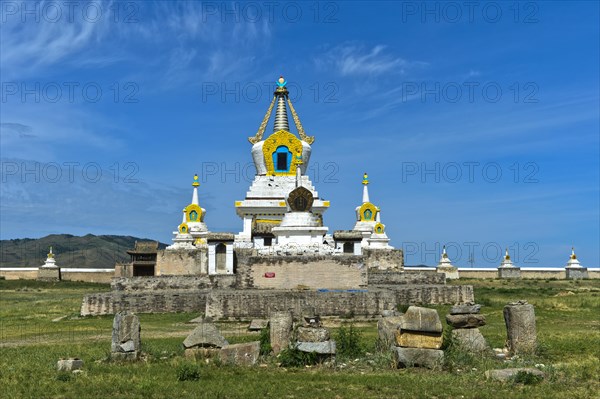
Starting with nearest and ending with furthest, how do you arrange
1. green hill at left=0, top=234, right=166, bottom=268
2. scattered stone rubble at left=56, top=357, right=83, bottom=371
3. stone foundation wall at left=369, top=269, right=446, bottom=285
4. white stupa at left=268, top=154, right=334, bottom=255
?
scattered stone rubble at left=56, top=357, right=83, bottom=371
white stupa at left=268, top=154, right=334, bottom=255
stone foundation wall at left=369, top=269, right=446, bottom=285
green hill at left=0, top=234, right=166, bottom=268

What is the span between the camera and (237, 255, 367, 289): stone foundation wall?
27406 millimetres

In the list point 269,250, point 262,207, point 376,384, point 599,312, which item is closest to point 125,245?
point 262,207

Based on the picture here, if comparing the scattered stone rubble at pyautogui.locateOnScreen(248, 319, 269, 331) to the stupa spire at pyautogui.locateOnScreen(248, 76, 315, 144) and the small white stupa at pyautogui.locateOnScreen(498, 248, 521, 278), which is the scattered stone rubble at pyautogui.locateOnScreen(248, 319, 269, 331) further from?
the small white stupa at pyautogui.locateOnScreen(498, 248, 521, 278)

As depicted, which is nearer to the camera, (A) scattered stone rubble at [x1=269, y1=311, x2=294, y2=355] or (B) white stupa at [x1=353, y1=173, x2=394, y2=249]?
(A) scattered stone rubble at [x1=269, y1=311, x2=294, y2=355]

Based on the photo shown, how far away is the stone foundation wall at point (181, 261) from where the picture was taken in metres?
42.5

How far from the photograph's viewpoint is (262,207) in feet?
136

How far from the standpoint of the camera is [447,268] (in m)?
55.8

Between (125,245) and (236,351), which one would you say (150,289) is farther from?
(125,245)

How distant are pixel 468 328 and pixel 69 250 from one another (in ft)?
414

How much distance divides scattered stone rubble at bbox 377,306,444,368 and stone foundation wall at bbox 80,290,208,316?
14.6 meters

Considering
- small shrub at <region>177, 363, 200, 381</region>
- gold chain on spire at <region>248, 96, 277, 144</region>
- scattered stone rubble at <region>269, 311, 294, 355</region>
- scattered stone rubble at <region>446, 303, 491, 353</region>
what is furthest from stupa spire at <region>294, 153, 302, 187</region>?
small shrub at <region>177, 363, 200, 381</region>

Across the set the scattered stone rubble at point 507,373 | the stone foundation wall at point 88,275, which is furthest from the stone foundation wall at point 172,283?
the stone foundation wall at point 88,275

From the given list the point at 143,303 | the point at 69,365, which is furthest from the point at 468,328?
the point at 143,303

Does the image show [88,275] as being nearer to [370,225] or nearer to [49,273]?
[49,273]
